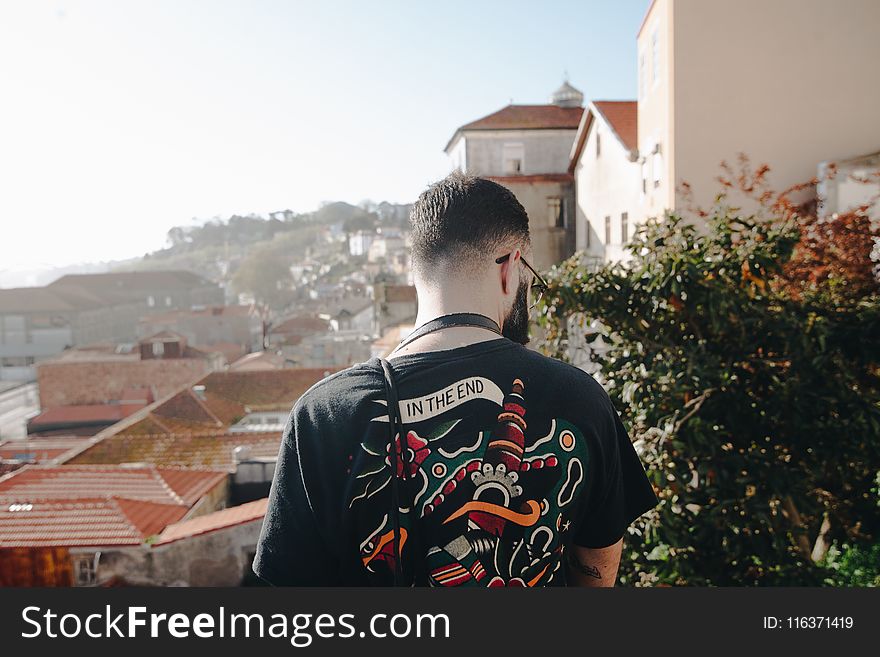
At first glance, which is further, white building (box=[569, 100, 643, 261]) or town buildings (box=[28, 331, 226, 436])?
town buildings (box=[28, 331, 226, 436])

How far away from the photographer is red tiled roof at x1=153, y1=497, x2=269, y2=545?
4.21m

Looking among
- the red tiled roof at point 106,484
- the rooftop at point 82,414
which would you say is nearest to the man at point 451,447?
the red tiled roof at point 106,484

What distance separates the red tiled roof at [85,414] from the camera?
14.1 m

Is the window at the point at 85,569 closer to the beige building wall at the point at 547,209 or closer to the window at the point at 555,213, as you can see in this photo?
the beige building wall at the point at 547,209

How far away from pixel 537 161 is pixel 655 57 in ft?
16.9

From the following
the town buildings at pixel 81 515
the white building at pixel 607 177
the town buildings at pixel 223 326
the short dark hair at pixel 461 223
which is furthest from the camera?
the town buildings at pixel 223 326

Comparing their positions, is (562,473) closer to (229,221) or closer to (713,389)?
(713,389)

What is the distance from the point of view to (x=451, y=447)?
1059mm

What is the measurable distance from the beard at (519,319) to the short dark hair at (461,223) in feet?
0.31

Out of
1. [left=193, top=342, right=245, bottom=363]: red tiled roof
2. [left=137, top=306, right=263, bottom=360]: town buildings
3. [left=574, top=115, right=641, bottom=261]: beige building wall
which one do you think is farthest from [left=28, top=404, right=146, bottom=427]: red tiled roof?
[left=574, top=115, right=641, bottom=261]: beige building wall

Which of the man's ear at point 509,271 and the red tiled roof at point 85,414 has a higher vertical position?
the man's ear at point 509,271

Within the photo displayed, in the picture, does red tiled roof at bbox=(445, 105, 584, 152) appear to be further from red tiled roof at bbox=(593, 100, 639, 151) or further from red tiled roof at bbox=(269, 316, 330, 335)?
red tiled roof at bbox=(269, 316, 330, 335)

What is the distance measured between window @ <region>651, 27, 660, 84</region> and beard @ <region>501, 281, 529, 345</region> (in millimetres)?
5875

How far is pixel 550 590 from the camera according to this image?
1.25 metres
